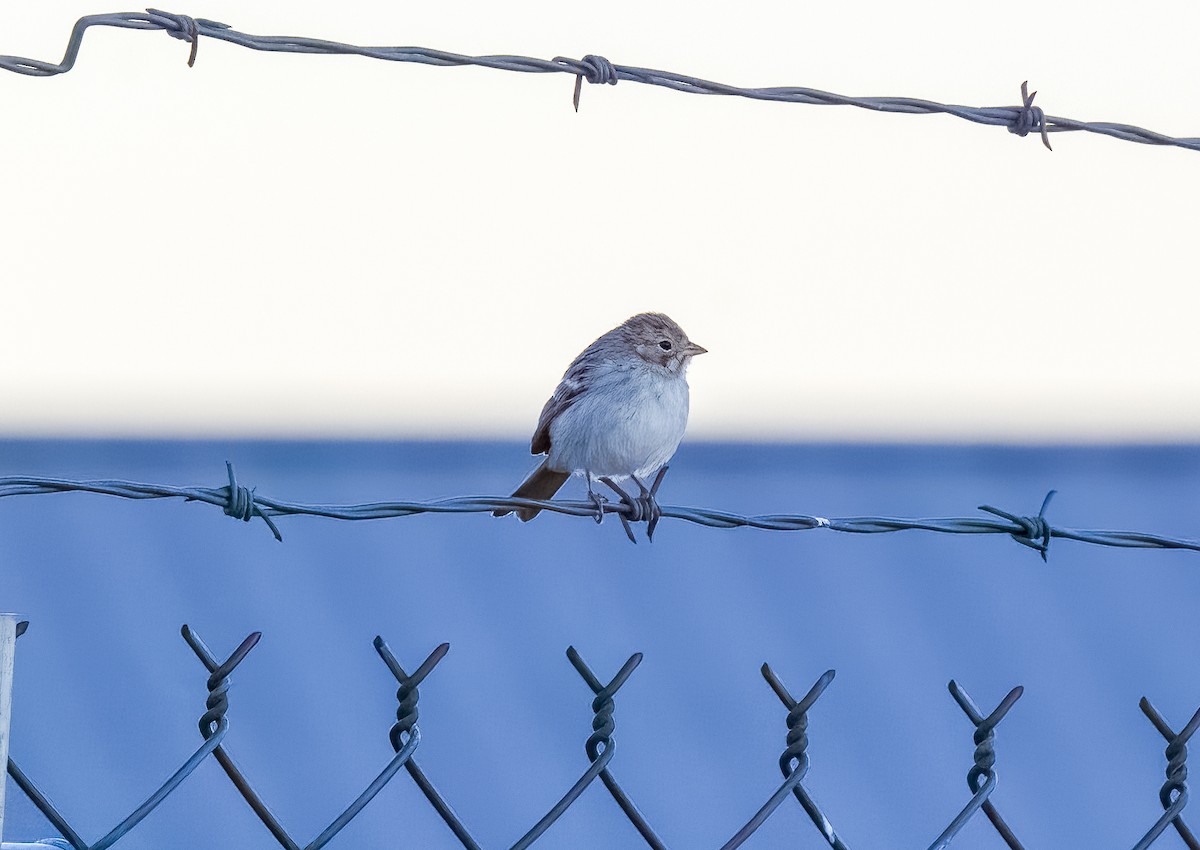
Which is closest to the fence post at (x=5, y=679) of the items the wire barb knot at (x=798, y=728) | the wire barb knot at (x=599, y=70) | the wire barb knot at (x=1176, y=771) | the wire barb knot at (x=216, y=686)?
the wire barb knot at (x=216, y=686)

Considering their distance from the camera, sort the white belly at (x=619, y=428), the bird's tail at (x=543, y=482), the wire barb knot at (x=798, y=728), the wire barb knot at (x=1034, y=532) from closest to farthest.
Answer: the wire barb knot at (x=798, y=728), the wire barb knot at (x=1034, y=532), the white belly at (x=619, y=428), the bird's tail at (x=543, y=482)

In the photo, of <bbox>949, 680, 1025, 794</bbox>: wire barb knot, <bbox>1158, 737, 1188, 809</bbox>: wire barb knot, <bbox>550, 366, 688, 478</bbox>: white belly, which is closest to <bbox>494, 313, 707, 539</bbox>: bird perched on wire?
<bbox>550, 366, 688, 478</bbox>: white belly

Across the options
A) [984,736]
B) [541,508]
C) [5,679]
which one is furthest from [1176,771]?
[5,679]

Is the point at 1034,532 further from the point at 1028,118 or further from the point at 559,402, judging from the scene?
the point at 559,402

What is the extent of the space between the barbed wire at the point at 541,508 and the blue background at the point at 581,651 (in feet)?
8.59

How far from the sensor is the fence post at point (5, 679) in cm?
180

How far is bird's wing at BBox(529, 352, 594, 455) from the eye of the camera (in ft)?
15.1

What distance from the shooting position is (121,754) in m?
5.22

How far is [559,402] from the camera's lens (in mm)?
4609

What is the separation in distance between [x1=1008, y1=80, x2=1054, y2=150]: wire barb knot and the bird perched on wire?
1812 mm

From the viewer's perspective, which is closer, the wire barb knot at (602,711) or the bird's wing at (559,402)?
the wire barb knot at (602,711)

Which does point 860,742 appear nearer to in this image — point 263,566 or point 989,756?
point 263,566

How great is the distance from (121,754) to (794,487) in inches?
162

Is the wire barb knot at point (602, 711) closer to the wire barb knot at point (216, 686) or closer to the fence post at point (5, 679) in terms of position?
the wire barb knot at point (216, 686)
